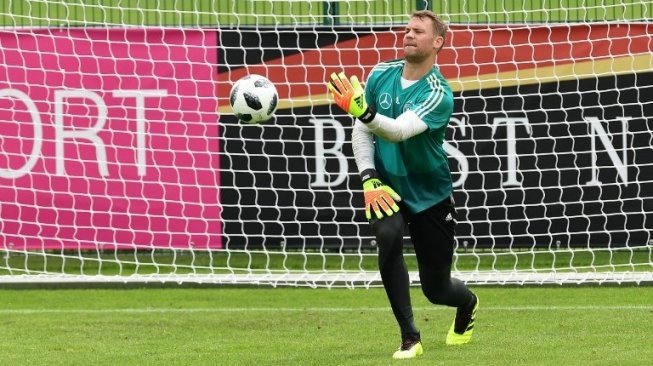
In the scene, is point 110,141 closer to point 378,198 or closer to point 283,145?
point 283,145

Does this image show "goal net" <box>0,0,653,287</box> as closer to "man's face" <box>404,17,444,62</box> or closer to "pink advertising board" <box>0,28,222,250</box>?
"pink advertising board" <box>0,28,222,250</box>

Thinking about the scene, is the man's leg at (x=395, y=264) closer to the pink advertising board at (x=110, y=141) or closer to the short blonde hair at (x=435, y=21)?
the short blonde hair at (x=435, y=21)

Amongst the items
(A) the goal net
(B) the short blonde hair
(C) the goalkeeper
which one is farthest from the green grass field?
(B) the short blonde hair

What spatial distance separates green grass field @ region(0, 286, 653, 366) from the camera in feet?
28.0

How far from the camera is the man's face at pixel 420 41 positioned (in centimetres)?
830

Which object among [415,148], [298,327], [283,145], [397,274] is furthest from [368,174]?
[283,145]

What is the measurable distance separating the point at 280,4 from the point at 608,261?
570 cm

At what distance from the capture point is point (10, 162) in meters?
13.6

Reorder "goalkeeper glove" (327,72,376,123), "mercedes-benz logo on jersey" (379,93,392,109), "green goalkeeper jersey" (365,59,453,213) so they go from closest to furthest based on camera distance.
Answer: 1. "goalkeeper glove" (327,72,376,123)
2. "green goalkeeper jersey" (365,59,453,213)
3. "mercedes-benz logo on jersey" (379,93,392,109)

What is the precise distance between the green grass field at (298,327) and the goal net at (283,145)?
0.84 m

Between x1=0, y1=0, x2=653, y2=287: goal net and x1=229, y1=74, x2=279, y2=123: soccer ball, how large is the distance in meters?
4.65

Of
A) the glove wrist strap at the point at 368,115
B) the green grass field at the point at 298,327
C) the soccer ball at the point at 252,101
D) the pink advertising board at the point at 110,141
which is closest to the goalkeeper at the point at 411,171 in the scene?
the glove wrist strap at the point at 368,115

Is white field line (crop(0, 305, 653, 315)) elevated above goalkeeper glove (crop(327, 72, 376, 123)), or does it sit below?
below

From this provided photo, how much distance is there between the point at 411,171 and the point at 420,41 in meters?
0.78
